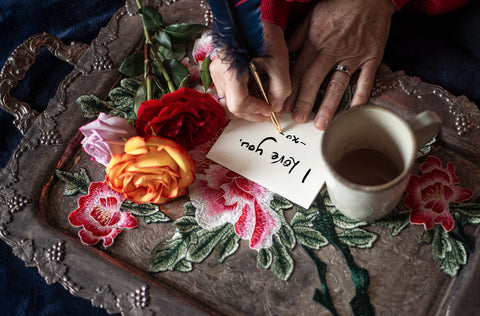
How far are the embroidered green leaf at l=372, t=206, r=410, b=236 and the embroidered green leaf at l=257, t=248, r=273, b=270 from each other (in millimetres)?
149

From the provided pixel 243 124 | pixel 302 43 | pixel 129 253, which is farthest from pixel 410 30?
pixel 129 253

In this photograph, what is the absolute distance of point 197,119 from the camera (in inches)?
22.5

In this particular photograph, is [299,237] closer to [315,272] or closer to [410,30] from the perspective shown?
[315,272]

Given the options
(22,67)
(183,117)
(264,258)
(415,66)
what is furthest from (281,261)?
(22,67)

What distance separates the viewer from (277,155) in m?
0.60

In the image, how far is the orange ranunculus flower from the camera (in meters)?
0.51

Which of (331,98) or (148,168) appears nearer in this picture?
(148,168)

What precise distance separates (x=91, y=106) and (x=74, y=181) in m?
0.14

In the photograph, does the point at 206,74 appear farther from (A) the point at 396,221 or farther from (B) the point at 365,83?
(A) the point at 396,221

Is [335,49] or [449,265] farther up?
[335,49]

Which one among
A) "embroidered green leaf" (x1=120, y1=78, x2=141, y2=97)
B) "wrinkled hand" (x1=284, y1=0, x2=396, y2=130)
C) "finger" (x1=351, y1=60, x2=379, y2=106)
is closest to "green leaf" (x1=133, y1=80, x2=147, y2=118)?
"embroidered green leaf" (x1=120, y1=78, x2=141, y2=97)

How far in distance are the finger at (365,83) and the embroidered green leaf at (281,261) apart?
25 centimetres

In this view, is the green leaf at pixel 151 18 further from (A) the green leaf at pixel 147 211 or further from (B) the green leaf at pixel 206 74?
(A) the green leaf at pixel 147 211

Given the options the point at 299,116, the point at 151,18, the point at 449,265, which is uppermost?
the point at 151,18
